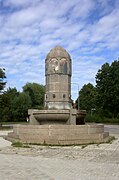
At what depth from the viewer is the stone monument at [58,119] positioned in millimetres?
16266

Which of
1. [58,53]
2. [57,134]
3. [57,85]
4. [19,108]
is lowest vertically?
[57,134]

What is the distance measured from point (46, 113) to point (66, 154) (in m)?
5.94

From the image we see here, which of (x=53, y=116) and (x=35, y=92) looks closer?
Answer: (x=53, y=116)

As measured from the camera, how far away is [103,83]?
56.5m

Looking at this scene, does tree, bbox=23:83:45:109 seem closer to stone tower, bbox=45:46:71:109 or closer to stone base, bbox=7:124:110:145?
stone tower, bbox=45:46:71:109

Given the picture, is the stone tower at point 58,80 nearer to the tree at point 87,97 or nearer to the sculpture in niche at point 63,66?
the sculpture in niche at point 63,66

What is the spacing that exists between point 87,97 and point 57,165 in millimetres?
75056

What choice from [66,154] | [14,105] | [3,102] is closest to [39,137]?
[66,154]

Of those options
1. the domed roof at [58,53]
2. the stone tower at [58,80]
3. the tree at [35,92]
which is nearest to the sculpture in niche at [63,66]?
the stone tower at [58,80]

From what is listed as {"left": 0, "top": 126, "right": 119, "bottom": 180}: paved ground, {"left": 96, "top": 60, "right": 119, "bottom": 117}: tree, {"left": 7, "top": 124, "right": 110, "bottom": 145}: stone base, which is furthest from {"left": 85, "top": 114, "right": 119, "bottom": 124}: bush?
{"left": 0, "top": 126, "right": 119, "bottom": 180}: paved ground

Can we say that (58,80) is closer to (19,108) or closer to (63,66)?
(63,66)

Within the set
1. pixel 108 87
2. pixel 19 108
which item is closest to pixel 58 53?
pixel 108 87

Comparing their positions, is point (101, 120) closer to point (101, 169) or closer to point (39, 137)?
point (39, 137)

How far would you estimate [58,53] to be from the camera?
20391 millimetres
